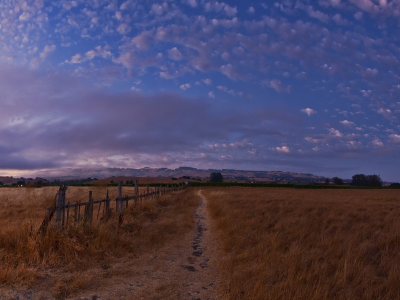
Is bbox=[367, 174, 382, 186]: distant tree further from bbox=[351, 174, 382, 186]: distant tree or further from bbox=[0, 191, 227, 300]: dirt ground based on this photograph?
bbox=[0, 191, 227, 300]: dirt ground

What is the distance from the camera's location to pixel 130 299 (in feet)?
17.0

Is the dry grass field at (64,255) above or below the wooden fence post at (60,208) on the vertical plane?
below

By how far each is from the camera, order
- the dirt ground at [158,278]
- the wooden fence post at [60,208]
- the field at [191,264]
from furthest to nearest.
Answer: the wooden fence post at [60,208]
the field at [191,264]
the dirt ground at [158,278]

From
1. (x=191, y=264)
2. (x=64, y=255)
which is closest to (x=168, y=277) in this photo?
(x=191, y=264)

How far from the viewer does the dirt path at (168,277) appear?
5.39 m

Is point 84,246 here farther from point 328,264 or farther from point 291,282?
point 328,264

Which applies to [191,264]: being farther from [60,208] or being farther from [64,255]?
[60,208]

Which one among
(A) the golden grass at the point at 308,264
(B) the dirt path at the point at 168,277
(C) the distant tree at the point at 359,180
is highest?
(A) the golden grass at the point at 308,264

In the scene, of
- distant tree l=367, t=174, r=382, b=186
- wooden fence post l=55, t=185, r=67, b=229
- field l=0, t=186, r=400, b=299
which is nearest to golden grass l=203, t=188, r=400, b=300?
field l=0, t=186, r=400, b=299

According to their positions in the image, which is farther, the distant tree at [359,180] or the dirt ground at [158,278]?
the distant tree at [359,180]

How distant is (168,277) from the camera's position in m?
6.36

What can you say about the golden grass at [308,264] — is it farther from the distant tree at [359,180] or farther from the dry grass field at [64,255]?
the distant tree at [359,180]

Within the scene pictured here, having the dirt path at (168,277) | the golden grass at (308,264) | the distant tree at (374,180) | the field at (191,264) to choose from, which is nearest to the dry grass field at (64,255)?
the field at (191,264)

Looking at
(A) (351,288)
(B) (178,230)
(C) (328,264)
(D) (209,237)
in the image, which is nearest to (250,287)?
(A) (351,288)
